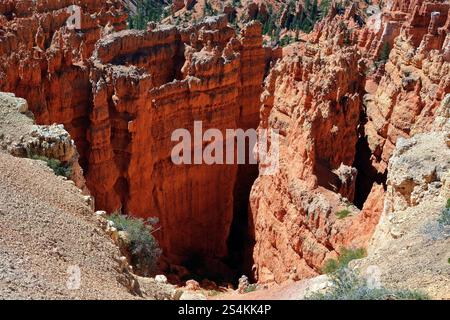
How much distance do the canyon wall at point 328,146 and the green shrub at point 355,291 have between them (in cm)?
695

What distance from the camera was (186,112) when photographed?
3027cm

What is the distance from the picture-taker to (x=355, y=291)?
11250mm

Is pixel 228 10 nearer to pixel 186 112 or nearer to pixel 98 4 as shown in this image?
pixel 98 4

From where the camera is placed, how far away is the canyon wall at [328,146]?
22.6m

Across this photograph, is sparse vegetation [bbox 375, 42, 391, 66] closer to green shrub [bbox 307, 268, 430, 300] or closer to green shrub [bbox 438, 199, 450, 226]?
green shrub [bbox 438, 199, 450, 226]

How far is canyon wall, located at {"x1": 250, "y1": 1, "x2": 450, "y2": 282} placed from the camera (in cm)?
2256

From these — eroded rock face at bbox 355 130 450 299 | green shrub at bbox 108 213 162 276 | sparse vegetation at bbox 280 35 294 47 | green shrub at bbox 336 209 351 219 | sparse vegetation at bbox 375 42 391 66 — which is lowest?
green shrub at bbox 108 213 162 276

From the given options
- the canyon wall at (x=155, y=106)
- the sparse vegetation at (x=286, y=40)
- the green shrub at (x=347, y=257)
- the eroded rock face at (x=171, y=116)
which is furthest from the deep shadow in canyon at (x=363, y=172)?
the sparse vegetation at (x=286, y=40)

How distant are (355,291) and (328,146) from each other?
15.4 m

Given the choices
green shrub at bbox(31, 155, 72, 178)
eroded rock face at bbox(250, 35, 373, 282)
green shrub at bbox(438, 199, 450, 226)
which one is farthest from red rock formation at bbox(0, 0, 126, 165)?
green shrub at bbox(438, 199, 450, 226)

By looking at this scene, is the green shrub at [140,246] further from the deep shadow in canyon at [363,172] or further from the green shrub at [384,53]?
the green shrub at [384,53]

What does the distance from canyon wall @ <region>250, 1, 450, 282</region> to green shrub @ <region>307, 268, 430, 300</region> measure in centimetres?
695

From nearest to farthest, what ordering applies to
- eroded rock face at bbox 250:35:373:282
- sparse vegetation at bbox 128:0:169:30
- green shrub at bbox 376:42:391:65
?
1. eroded rock face at bbox 250:35:373:282
2. green shrub at bbox 376:42:391:65
3. sparse vegetation at bbox 128:0:169:30

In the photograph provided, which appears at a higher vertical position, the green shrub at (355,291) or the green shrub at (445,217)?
the green shrub at (445,217)
